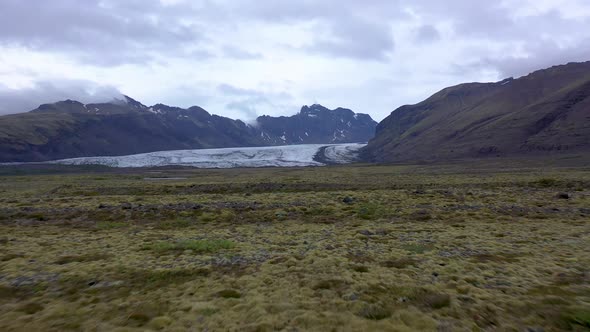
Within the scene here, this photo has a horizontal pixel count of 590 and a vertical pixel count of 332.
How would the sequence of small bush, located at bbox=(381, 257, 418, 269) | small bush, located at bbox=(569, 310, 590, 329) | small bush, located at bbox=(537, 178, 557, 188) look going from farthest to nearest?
small bush, located at bbox=(537, 178, 557, 188) → small bush, located at bbox=(381, 257, 418, 269) → small bush, located at bbox=(569, 310, 590, 329)

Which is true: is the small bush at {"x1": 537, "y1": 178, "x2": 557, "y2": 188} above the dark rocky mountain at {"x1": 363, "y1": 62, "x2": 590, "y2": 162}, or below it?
below

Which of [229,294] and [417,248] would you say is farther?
[417,248]

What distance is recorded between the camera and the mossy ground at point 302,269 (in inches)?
320

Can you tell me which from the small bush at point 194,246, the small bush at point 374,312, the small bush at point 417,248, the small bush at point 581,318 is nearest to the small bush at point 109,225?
the small bush at point 194,246

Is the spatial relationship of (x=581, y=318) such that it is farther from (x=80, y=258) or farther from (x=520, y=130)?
(x=520, y=130)

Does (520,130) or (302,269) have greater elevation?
(520,130)

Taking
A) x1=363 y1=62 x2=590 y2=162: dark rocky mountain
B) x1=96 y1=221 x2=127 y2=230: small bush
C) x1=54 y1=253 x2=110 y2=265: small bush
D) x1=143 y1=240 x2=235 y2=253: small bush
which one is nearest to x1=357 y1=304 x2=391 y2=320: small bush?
x1=143 y1=240 x2=235 y2=253: small bush

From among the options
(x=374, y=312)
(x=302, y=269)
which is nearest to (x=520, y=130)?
(x=302, y=269)

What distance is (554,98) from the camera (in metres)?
162

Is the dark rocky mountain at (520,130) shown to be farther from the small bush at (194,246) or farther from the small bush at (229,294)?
the small bush at (229,294)

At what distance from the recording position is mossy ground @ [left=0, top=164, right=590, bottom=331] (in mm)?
8117

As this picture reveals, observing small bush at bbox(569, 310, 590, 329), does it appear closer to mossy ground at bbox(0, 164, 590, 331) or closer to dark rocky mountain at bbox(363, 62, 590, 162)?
mossy ground at bbox(0, 164, 590, 331)

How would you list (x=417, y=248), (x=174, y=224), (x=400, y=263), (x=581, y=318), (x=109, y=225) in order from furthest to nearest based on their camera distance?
(x=174, y=224) → (x=109, y=225) → (x=417, y=248) → (x=400, y=263) → (x=581, y=318)

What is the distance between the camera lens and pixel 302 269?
1162 cm
